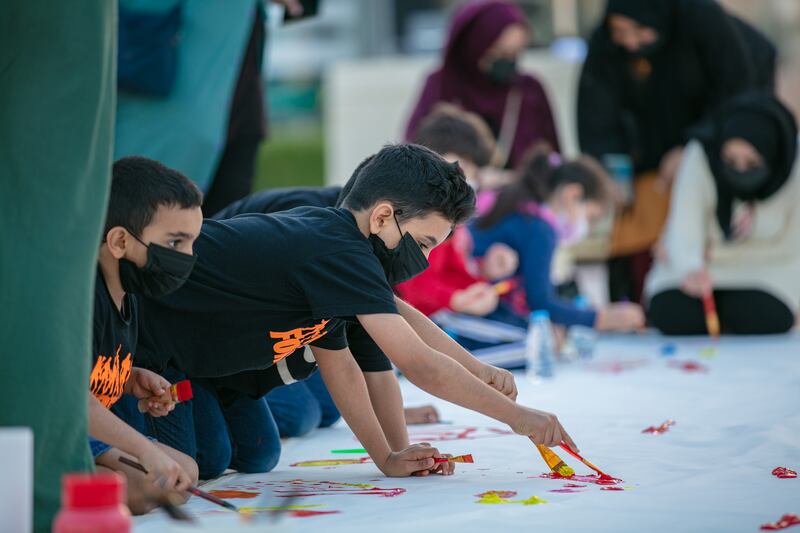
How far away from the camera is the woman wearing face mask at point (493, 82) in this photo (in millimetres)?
6055

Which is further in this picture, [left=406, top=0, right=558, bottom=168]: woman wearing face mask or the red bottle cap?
[left=406, top=0, right=558, bottom=168]: woman wearing face mask

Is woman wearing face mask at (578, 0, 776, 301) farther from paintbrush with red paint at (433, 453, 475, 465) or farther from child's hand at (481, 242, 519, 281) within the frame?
paintbrush with red paint at (433, 453, 475, 465)

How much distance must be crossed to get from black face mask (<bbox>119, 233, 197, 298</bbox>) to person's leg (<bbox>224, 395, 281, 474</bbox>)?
58 centimetres

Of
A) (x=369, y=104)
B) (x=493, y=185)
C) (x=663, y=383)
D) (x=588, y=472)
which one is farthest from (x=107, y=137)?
(x=369, y=104)

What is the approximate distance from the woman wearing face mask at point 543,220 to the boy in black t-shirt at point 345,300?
2314 millimetres

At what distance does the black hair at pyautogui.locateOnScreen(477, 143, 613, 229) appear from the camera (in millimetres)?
5051

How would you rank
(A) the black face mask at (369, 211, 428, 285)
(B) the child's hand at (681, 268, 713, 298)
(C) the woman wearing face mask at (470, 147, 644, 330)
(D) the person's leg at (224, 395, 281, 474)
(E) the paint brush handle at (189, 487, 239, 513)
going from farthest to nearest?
(B) the child's hand at (681, 268, 713, 298) → (C) the woman wearing face mask at (470, 147, 644, 330) → (D) the person's leg at (224, 395, 281, 474) → (A) the black face mask at (369, 211, 428, 285) → (E) the paint brush handle at (189, 487, 239, 513)

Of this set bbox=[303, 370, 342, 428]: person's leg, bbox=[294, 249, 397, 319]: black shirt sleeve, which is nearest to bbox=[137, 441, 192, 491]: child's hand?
bbox=[294, 249, 397, 319]: black shirt sleeve

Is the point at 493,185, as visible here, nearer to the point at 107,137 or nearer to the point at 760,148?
the point at 760,148

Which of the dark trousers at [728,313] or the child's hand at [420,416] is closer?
the child's hand at [420,416]

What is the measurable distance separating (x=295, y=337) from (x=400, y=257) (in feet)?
0.91

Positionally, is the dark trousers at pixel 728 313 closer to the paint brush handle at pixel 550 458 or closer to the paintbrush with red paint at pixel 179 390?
the paint brush handle at pixel 550 458

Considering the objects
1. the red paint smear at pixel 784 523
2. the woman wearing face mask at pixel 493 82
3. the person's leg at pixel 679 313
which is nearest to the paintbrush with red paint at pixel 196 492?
the red paint smear at pixel 784 523

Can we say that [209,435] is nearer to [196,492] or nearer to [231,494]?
[231,494]
